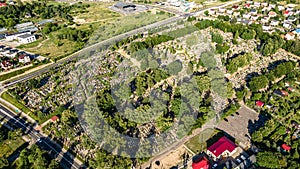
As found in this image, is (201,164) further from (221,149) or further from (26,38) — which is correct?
(26,38)

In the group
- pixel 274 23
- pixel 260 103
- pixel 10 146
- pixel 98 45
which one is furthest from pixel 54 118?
pixel 274 23

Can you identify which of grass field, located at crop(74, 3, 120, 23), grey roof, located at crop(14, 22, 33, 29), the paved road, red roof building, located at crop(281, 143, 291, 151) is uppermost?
grey roof, located at crop(14, 22, 33, 29)

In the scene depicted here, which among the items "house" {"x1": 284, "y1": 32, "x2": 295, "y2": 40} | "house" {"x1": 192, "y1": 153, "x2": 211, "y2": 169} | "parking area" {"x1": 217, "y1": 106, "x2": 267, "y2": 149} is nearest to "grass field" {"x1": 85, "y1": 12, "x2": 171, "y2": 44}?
"house" {"x1": 284, "y1": 32, "x2": 295, "y2": 40}

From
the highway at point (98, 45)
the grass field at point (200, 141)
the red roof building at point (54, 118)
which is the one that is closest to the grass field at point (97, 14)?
the highway at point (98, 45)

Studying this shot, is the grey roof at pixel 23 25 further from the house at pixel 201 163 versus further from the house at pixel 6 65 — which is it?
the house at pixel 201 163

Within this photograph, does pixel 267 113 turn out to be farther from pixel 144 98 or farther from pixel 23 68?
pixel 23 68

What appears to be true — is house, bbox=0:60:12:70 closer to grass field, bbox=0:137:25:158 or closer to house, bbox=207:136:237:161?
grass field, bbox=0:137:25:158
